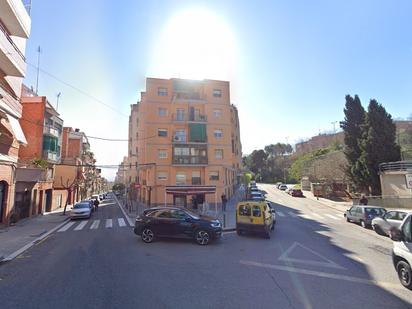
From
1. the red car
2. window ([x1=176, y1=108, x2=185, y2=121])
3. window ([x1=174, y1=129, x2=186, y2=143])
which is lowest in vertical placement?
the red car

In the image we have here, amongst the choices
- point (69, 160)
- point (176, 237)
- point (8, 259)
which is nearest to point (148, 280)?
point (176, 237)

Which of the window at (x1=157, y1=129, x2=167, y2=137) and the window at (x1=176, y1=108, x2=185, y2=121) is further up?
the window at (x1=176, y1=108, x2=185, y2=121)

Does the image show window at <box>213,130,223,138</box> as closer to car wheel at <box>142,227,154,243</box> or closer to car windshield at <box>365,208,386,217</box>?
car windshield at <box>365,208,386,217</box>

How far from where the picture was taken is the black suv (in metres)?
11.1

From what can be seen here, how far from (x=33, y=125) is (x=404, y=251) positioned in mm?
28683

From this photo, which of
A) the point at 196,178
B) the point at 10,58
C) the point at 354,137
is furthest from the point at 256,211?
the point at 354,137

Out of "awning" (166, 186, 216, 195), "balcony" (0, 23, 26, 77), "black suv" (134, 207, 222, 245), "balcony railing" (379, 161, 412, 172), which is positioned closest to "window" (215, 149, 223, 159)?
"awning" (166, 186, 216, 195)

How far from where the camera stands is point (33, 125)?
23938 mm

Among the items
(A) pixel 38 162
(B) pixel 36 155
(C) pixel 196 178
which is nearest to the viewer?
(A) pixel 38 162

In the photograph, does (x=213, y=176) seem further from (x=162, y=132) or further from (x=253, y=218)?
(x=253, y=218)

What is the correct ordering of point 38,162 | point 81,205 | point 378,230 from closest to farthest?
point 378,230
point 38,162
point 81,205

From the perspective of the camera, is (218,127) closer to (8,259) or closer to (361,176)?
(361,176)

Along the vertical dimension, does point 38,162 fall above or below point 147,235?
above

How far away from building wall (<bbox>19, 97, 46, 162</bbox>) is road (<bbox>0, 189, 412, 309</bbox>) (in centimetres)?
1563
